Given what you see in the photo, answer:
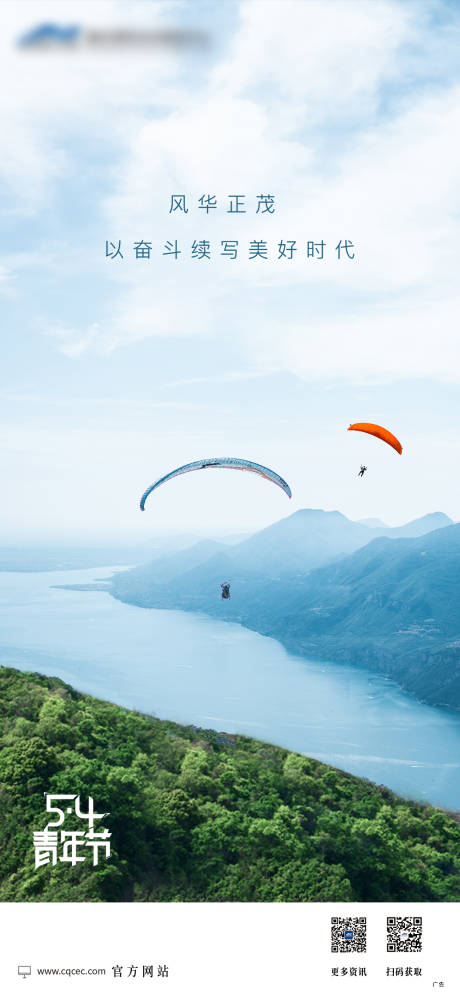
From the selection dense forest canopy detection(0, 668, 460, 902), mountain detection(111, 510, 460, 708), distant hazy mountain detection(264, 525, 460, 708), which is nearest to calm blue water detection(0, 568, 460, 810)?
distant hazy mountain detection(264, 525, 460, 708)

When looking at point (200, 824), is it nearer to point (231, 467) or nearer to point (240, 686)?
point (231, 467)

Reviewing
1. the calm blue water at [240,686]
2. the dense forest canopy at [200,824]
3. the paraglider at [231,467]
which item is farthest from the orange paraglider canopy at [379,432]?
the calm blue water at [240,686]

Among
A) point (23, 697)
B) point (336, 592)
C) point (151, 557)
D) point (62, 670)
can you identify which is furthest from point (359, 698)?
point (151, 557)

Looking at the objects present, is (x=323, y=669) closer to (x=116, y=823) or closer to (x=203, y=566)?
(x=203, y=566)

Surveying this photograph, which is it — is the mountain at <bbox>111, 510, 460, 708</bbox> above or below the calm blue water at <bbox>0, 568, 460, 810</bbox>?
above
